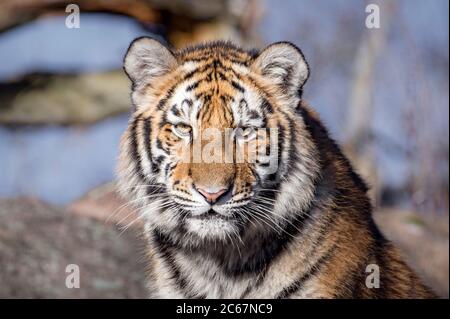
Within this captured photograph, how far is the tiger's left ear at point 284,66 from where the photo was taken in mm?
3744

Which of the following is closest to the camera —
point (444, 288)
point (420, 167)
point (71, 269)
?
point (71, 269)

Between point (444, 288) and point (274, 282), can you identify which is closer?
point (274, 282)

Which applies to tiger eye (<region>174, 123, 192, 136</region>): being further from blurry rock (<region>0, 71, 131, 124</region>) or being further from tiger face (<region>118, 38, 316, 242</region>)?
blurry rock (<region>0, 71, 131, 124</region>)

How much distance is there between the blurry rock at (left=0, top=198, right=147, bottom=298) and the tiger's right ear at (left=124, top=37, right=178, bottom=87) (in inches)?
93.8

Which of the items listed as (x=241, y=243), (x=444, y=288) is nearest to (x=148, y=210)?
(x=241, y=243)

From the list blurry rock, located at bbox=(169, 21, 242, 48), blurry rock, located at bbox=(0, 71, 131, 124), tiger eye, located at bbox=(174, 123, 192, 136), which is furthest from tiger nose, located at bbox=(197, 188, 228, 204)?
blurry rock, located at bbox=(0, 71, 131, 124)

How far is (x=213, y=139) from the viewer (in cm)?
354

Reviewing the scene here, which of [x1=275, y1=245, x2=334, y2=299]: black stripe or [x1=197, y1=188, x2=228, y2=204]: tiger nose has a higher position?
[x1=197, y1=188, x2=228, y2=204]: tiger nose

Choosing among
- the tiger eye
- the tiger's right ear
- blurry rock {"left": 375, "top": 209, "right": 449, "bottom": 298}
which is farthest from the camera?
blurry rock {"left": 375, "top": 209, "right": 449, "bottom": 298}

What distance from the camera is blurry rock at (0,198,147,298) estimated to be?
19.1 ft
